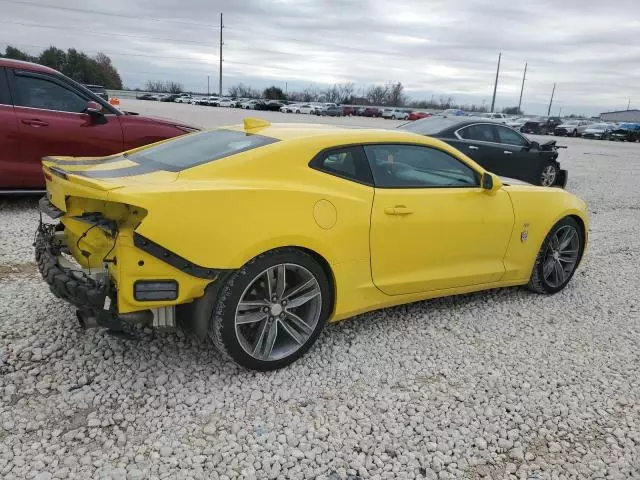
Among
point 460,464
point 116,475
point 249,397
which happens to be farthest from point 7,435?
point 460,464

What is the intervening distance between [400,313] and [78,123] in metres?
4.53

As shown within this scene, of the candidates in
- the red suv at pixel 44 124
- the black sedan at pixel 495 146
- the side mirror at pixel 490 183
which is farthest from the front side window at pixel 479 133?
the side mirror at pixel 490 183

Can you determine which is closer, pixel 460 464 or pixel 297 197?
pixel 460 464

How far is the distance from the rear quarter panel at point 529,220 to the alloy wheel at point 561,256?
0.58 feet

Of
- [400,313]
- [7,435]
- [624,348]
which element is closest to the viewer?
[7,435]

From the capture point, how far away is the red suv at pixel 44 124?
19.9 ft

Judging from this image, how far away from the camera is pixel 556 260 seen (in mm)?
4746

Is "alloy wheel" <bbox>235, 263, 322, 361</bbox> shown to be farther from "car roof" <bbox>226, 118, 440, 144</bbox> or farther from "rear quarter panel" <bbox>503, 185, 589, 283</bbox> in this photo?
"rear quarter panel" <bbox>503, 185, 589, 283</bbox>

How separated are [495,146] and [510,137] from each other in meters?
0.65

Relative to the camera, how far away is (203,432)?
2627 millimetres

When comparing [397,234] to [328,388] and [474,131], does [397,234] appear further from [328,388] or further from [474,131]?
[474,131]

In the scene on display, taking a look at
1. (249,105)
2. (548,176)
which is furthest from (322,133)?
(249,105)

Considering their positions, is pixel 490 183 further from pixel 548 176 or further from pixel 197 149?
pixel 548 176

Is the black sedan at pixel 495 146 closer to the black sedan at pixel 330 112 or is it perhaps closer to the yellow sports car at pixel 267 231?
the yellow sports car at pixel 267 231
